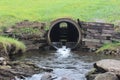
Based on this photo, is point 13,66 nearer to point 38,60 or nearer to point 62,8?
point 38,60

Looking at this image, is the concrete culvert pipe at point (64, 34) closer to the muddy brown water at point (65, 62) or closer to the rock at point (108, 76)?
the muddy brown water at point (65, 62)

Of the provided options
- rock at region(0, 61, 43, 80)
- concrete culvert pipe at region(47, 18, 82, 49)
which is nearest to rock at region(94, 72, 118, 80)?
rock at region(0, 61, 43, 80)

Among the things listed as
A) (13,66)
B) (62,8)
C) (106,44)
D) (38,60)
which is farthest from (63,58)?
(62,8)

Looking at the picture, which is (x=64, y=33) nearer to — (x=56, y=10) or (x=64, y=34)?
(x=64, y=34)

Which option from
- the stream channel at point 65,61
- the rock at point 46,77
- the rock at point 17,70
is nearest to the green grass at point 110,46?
the stream channel at point 65,61

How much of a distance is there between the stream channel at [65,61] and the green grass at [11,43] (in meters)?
0.64

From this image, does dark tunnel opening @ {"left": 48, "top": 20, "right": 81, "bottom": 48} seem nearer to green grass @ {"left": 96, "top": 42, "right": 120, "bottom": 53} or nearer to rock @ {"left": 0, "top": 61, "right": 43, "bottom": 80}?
green grass @ {"left": 96, "top": 42, "right": 120, "bottom": 53}

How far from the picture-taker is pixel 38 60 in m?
28.2

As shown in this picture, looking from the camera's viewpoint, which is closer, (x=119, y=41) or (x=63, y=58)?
(x=63, y=58)

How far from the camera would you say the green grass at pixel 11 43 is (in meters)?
28.3

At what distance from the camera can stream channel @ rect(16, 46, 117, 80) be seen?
2396cm

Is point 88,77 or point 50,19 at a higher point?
point 50,19

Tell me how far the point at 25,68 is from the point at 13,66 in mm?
677

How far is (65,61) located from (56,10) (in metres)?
11.4
